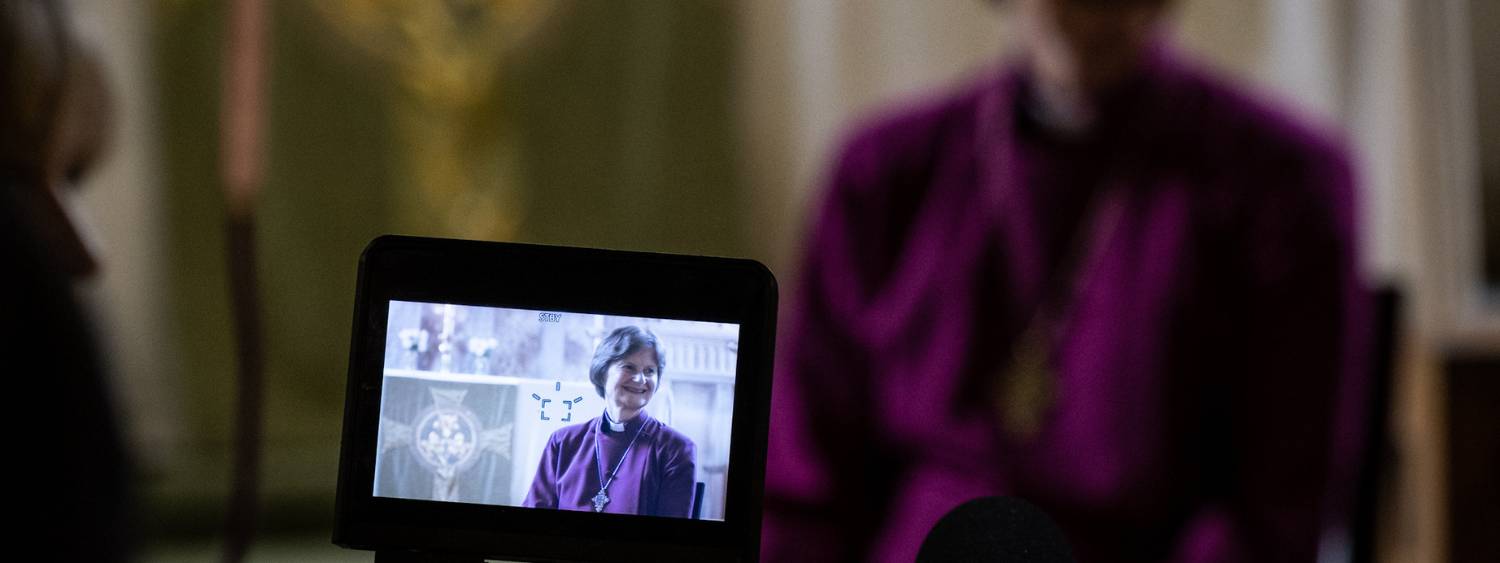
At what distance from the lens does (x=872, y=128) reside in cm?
118

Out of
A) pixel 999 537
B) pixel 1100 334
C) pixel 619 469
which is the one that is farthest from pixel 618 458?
pixel 1100 334

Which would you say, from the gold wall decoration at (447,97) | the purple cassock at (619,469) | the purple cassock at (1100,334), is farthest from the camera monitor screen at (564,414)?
the gold wall decoration at (447,97)

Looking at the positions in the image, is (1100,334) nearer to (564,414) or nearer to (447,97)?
(564,414)

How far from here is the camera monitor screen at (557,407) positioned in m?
0.51

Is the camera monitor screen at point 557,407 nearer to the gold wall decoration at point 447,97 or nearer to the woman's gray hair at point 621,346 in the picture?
the woman's gray hair at point 621,346

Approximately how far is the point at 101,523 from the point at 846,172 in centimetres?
92

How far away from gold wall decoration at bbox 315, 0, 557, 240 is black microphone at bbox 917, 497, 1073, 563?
109cm

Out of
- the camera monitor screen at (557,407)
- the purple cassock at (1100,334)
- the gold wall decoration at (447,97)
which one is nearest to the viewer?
the camera monitor screen at (557,407)

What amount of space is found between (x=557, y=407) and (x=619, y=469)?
0.04 metres

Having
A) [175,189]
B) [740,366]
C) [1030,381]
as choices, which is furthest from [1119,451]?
[175,189]

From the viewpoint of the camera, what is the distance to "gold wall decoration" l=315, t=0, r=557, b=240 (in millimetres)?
1510

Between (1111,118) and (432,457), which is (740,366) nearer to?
(432,457)

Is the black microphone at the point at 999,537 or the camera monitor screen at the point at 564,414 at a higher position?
the camera monitor screen at the point at 564,414

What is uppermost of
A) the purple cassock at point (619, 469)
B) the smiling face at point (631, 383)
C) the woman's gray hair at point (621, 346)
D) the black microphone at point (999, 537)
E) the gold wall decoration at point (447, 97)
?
the gold wall decoration at point (447, 97)
